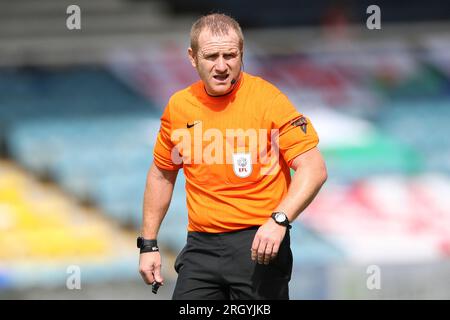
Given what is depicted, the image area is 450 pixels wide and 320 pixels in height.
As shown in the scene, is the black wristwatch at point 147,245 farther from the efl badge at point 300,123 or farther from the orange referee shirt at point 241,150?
the efl badge at point 300,123

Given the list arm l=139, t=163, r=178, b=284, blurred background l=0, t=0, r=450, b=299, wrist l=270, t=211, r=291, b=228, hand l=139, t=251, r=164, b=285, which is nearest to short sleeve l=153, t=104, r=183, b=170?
arm l=139, t=163, r=178, b=284

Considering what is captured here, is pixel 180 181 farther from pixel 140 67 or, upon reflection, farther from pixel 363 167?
pixel 363 167

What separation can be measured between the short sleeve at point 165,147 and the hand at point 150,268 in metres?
0.42

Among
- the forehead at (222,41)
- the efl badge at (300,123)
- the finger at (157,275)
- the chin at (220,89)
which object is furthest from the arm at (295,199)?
the finger at (157,275)

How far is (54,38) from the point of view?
38.7 feet

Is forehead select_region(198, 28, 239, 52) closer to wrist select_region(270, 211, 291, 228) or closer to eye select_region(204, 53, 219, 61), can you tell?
eye select_region(204, 53, 219, 61)

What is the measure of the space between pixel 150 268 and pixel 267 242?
0.78 metres

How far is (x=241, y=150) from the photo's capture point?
4.27 metres

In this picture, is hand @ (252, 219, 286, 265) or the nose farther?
the nose

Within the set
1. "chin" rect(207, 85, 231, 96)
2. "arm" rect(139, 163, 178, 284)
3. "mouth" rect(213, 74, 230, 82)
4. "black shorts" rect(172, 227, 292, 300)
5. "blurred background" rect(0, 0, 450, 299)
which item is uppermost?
"blurred background" rect(0, 0, 450, 299)

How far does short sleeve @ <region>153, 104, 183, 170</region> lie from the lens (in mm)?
4480

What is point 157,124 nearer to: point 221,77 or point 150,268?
point 150,268
